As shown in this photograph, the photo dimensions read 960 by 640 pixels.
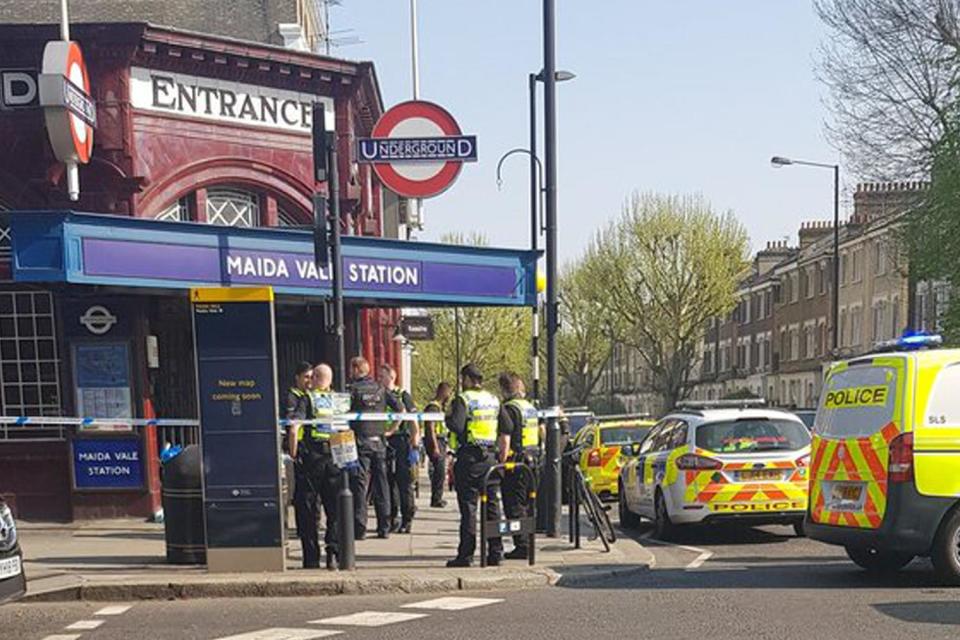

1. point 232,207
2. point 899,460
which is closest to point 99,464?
point 232,207

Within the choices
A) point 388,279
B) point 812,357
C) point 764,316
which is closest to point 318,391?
point 388,279

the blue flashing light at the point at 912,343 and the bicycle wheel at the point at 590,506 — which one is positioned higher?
the blue flashing light at the point at 912,343

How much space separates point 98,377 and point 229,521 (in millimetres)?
4725

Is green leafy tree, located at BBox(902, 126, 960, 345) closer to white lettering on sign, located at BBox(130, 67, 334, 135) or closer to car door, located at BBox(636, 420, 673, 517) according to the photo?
car door, located at BBox(636, 420, 673, 517)

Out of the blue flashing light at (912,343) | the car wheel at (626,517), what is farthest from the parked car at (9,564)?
the car wheel at (626,517)

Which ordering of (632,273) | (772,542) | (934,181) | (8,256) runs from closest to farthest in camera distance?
(772,542), (8,256), (934,181), (632,273)

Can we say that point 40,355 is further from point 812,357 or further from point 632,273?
point 812,357

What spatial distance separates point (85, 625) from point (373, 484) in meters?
4.37

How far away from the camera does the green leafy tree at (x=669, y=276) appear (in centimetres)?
4444

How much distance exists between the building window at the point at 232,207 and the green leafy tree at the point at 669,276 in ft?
105

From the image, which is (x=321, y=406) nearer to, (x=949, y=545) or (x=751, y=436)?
(x=751, y=436)

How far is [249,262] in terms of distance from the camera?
1236cm

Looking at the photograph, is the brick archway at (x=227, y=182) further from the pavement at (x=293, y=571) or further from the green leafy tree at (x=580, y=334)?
the green leafy tree at (x=580, y=334)

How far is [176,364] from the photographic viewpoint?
46.5 ft
